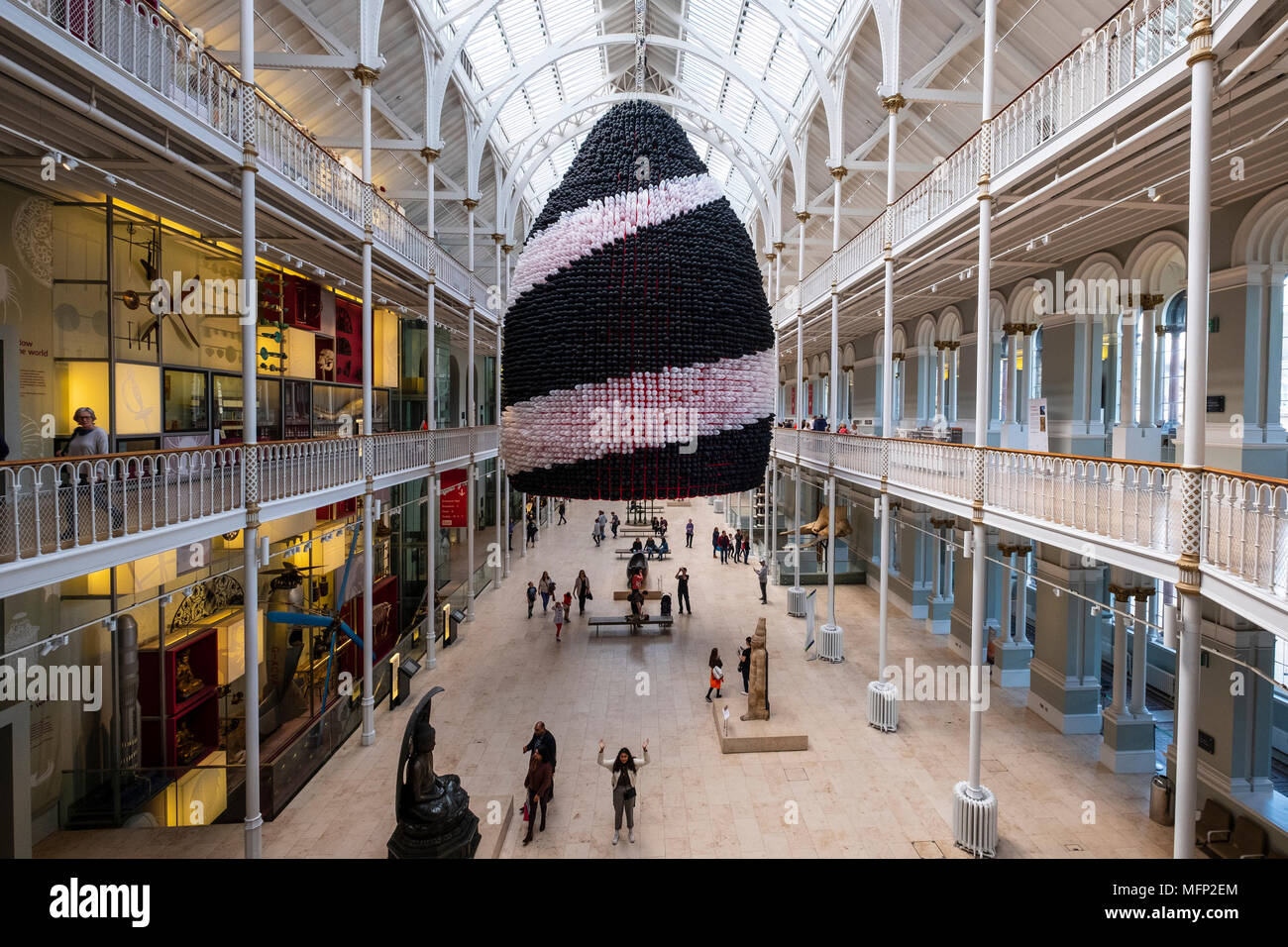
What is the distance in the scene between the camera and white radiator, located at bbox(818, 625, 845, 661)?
15047 millimetres

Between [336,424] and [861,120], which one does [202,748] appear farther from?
[861,120]

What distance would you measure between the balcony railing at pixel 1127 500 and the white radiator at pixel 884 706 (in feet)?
11.4

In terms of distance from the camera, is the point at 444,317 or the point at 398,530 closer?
the point at 398,530

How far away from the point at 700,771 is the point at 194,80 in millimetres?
11995

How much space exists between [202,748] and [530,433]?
364 inches

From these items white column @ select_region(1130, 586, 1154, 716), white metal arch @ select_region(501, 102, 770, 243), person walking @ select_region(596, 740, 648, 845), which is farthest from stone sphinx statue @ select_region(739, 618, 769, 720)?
→ white metal arch @ select_region(501, 102, 770, 243)

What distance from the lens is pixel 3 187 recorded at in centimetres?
831

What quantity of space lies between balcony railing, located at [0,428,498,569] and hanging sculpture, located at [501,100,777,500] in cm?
353

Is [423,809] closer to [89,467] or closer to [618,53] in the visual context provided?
[89,467]

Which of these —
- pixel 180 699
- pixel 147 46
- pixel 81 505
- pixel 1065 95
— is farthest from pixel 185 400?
pixel 1065 95

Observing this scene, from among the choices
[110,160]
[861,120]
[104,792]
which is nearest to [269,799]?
[104,792]

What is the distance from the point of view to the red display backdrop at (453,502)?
19091mm

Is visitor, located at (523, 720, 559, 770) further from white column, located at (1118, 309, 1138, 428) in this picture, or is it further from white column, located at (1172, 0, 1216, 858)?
white column, located at (1118, 309, 1138, 428)

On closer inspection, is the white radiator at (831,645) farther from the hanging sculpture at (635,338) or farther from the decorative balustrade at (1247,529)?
the decorative balustrade at (1247,529)
